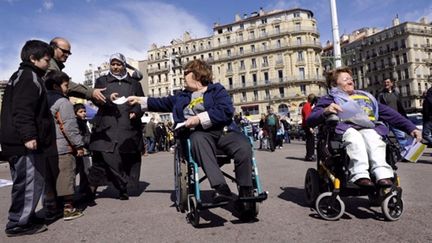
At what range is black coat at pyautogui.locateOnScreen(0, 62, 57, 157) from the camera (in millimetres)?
3793

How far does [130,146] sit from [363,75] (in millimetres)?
96262

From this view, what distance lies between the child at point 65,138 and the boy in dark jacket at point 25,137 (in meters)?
0.53

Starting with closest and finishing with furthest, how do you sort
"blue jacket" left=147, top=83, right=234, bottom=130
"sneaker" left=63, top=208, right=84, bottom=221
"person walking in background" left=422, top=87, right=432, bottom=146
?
→ "blue jacket" left=147, top=83, right=234, bottom=130 → "sneaker" left=63, top=208, right=84, bottom=221 → "person walking in background" left=422, top=87, right=432, bottom=146

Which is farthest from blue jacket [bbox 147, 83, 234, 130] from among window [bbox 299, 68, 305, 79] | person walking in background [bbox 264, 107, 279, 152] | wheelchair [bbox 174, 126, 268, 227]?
window [bbox 299, 68, 305, 79]

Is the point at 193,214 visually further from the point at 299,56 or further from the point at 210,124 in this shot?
the point at 299,56

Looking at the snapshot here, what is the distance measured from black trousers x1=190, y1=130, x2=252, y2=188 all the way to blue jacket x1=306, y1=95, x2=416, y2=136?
832mm

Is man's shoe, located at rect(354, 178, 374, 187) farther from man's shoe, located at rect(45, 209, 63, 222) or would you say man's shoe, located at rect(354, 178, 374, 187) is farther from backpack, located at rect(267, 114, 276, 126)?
backpack, located at rect(267, 114, 276, 126)

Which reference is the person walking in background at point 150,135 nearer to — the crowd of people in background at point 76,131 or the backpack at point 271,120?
the backpack at point 271,120

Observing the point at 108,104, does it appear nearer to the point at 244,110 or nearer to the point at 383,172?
the point at 383,172

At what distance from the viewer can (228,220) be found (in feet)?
13.4

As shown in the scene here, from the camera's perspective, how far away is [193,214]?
3885 millimetres

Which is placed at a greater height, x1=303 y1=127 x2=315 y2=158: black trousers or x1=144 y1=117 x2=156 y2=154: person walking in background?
x1=144 y1=117 x2=156 y2=154: person walking in background

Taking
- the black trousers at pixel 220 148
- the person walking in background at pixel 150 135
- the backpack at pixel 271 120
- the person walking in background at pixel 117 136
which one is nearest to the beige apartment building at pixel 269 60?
the person walking in background at pixel 150 135

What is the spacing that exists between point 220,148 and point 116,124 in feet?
6.76
